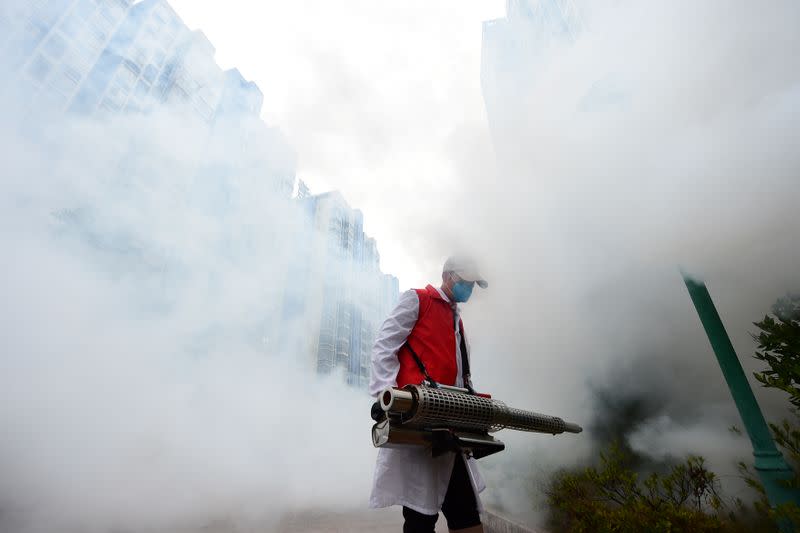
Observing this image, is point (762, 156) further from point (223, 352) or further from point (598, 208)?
point (223, 352)

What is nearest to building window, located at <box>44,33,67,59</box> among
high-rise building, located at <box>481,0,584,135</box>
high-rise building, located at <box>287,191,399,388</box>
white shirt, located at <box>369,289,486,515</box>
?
high-rise building, located at <box>287,191,399,388</box>

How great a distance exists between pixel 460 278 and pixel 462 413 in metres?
0.65

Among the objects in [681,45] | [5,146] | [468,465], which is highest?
[5,146]

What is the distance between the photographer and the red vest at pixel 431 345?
1452 mm

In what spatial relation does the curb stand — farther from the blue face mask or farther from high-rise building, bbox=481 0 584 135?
high-rise building, bbox=481 0 584 135

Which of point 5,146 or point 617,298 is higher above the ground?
point 5,146

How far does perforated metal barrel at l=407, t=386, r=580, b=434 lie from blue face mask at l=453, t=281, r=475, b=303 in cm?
50

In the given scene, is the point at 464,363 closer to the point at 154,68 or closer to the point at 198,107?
the point at 198,107

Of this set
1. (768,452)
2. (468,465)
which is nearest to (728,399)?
(768,452)

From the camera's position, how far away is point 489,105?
16.9 ft

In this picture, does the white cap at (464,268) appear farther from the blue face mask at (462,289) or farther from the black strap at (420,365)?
the black strap at (420,365)

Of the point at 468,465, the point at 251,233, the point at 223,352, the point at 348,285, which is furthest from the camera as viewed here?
the point at 348,285

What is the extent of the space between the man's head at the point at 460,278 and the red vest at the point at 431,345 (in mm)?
90

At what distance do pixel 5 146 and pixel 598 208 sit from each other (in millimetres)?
7990
